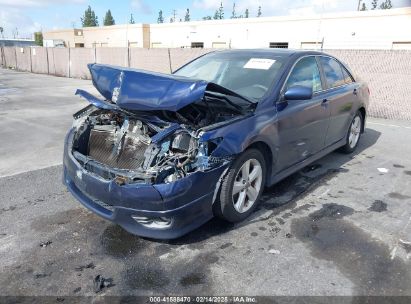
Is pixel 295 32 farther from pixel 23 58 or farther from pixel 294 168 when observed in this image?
pixel 294 168

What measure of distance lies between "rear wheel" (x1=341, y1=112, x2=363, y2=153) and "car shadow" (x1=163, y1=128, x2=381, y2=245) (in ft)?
0.36

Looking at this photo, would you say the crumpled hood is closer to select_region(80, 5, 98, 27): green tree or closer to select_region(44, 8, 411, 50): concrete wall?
select_region(44, 8, 411, 50): concrete wall

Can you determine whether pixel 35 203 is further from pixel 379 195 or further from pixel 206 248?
pixel 379 195

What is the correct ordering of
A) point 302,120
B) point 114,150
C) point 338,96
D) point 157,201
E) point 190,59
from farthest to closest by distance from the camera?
1. point 190,59
2. point 338,96
3. point 302,120
4. point 114,150
5. point 157,201

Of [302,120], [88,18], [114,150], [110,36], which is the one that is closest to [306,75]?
[302,120]

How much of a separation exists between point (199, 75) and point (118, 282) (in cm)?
277

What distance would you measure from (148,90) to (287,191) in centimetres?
227

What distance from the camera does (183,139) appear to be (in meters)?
3.20

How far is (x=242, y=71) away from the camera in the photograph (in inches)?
173

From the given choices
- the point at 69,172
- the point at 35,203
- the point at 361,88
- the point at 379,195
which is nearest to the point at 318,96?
the point at 379,195

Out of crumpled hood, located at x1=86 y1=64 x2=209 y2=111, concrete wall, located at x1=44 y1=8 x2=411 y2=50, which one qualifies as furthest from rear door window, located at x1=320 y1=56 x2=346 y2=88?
concrete wall, located at x1=44 y1=8 x2=411 y2=50

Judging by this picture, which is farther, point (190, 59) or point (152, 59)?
point (152, 59)

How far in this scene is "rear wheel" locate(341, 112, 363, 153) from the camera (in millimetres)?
6150

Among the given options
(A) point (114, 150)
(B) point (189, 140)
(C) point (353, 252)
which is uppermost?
(B) point (189, 140)
